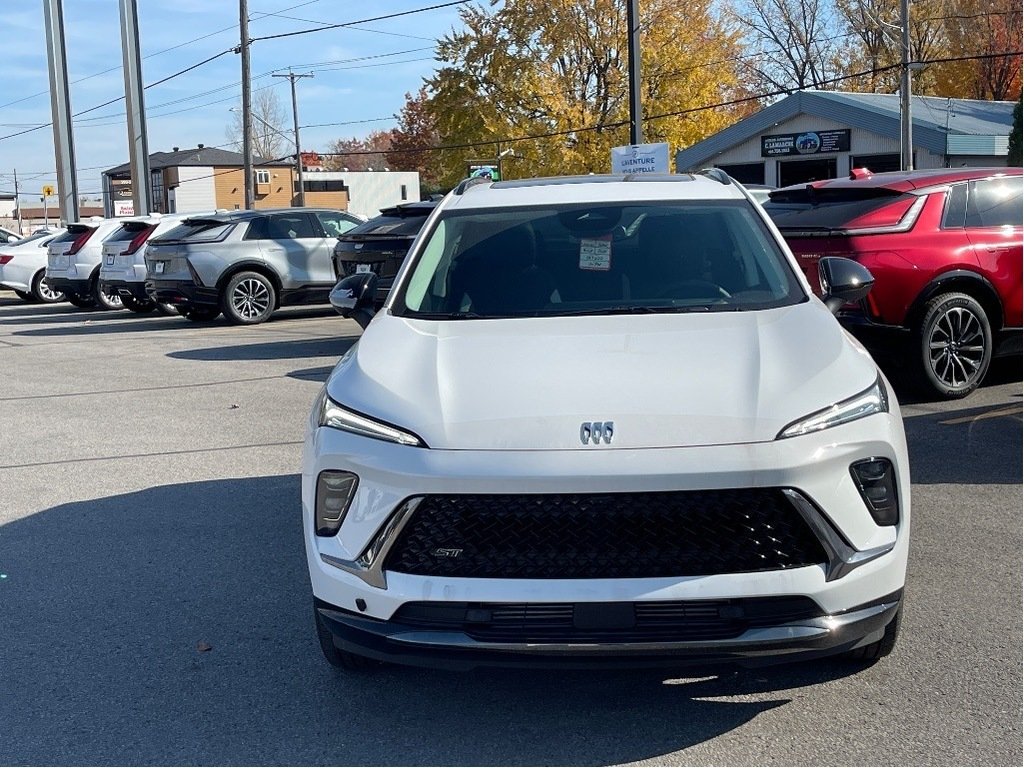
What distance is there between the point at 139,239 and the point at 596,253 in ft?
50.4

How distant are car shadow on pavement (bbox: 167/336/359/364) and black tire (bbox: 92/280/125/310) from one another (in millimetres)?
7332

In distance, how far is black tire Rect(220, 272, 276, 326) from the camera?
17.2 metres

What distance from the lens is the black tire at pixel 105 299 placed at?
21.5m

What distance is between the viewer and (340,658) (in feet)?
13.1

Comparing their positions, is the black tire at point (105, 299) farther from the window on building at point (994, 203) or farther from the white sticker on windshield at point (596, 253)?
the white sticker on windshield at point (596, 253)

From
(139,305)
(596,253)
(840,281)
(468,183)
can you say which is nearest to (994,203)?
(840,281)

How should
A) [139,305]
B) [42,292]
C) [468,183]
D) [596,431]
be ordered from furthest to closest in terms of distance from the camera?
1. [42,292]
2. [139,305]
3. [468,183]
4. [596,431]

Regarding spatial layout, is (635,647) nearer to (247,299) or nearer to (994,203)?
(994,203)

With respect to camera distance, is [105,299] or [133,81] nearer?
[105,299]

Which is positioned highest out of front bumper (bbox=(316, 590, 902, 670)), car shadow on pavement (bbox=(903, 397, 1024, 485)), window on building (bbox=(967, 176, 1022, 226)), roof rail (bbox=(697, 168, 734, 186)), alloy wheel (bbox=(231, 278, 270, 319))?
roof rail (bbox=(697, 168, 734, 186))

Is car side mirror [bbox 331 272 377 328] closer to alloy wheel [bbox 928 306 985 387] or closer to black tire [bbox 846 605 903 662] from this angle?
black tire [bbox 846 605 903 662]

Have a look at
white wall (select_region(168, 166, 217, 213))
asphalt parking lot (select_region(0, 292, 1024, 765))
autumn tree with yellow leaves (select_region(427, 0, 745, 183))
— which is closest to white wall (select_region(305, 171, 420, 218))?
white wall (select_region(168, 166, 217, 213))

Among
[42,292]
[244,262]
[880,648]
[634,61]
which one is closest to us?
[880,648]

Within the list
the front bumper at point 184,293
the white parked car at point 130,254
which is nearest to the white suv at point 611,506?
the front bumper at point 184,293
